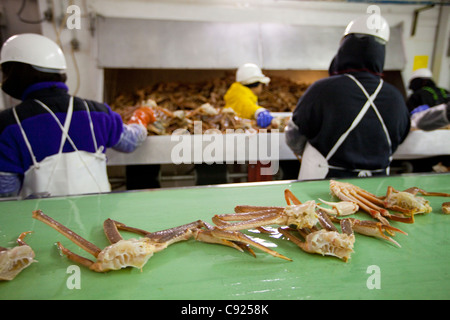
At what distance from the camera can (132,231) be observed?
1.01m

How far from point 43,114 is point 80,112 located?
19 cm

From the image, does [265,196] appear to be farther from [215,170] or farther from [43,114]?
[215,170]

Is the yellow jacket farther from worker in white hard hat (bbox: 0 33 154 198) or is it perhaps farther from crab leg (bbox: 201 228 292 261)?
crab leg (bbox: 201 228 292 261)

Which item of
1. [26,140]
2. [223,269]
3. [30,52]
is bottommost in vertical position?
[223,269]

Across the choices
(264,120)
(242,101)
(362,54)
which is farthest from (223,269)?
(242,101)

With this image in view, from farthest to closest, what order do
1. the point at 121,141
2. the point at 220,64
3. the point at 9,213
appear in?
the point at 220,64
the point at 121,141
the point at 9,213

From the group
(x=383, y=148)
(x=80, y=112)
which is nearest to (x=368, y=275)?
(x=383, y=148)

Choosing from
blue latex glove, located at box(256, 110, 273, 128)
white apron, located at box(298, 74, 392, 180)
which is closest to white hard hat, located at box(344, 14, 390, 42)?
white apron, located at box(298, 74, 392, 180)

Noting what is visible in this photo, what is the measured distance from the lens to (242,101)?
144 inches

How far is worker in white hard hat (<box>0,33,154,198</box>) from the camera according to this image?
1.57 m

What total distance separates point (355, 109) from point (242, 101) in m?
2.05

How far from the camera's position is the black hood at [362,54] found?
69.9 inches

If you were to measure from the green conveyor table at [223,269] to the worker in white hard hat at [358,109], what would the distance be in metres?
0.71

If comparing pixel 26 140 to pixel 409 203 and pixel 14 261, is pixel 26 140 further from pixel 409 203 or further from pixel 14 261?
pixel 409 203
